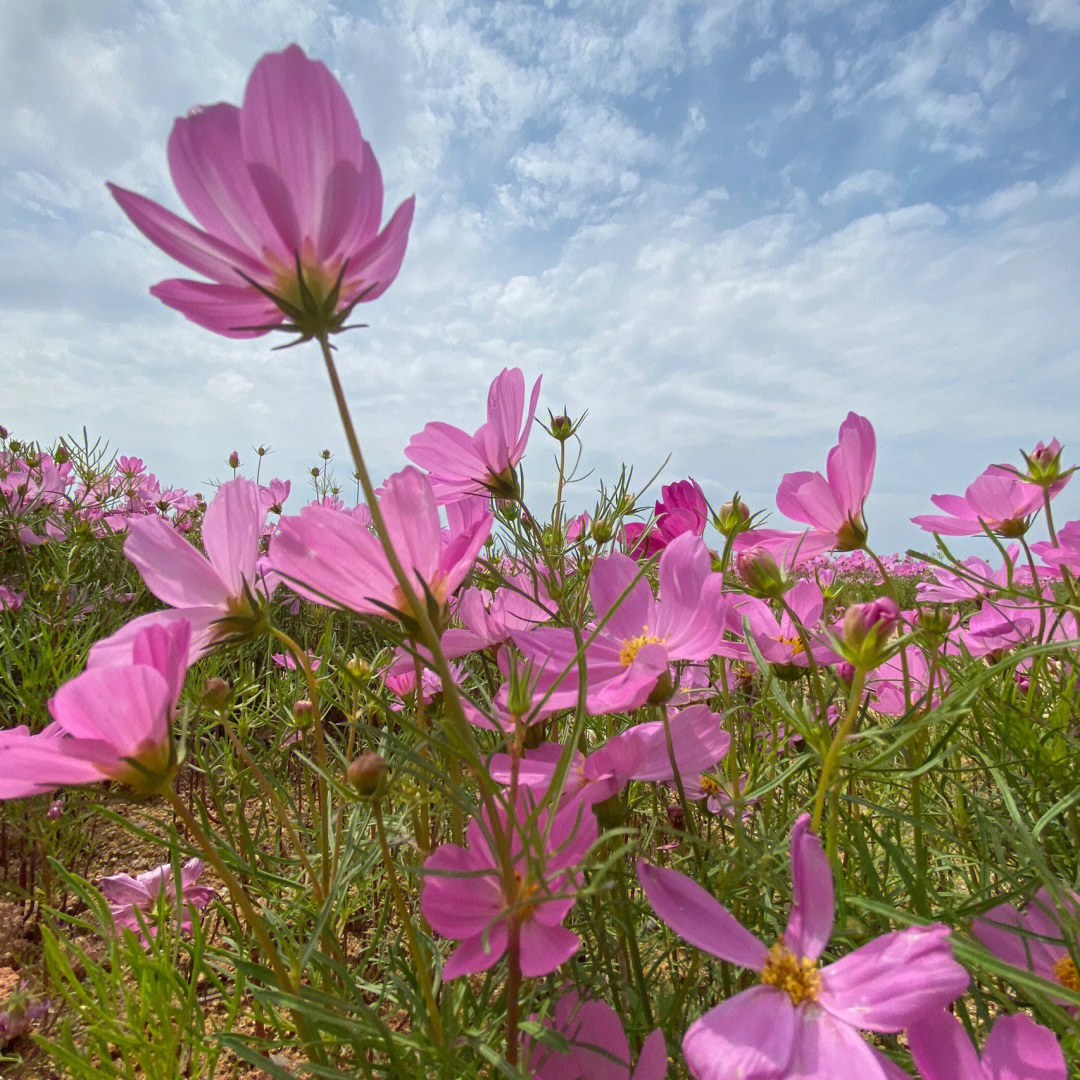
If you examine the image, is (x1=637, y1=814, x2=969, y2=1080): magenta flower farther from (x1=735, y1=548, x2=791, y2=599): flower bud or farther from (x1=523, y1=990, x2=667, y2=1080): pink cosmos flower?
(x1=735, y1=548, x2=791, y2=599): flower bud

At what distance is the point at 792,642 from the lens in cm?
72

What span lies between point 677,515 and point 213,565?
0.44 meters

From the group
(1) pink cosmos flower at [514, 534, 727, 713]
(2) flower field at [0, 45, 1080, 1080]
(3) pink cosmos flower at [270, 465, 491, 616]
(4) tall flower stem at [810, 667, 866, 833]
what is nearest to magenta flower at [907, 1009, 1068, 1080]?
(2) flower field at [0, 45, 1080, 1080]

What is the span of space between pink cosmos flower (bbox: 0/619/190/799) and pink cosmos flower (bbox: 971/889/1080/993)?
1.66ft

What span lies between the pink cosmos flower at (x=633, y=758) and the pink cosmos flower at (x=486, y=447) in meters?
0.29

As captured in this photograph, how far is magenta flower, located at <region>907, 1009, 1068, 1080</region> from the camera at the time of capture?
37 cm

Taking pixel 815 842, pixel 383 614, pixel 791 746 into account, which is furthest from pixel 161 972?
pixel 791 746

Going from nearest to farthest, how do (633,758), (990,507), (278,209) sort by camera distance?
1. (278,209)
2. (633,758)
3. (990,507)

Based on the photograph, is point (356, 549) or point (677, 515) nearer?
point (356, 549)

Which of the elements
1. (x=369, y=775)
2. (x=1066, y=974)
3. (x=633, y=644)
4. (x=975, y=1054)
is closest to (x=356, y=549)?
(x=369, y=775)

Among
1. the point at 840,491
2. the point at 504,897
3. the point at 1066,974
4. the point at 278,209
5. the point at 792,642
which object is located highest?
the point at 278,209

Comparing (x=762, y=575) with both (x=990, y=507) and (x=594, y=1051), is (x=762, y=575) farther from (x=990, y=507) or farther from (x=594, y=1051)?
(x=990, y=507)

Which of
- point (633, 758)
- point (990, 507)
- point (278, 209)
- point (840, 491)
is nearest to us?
point (278, 209)

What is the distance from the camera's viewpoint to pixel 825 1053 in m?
0.35
